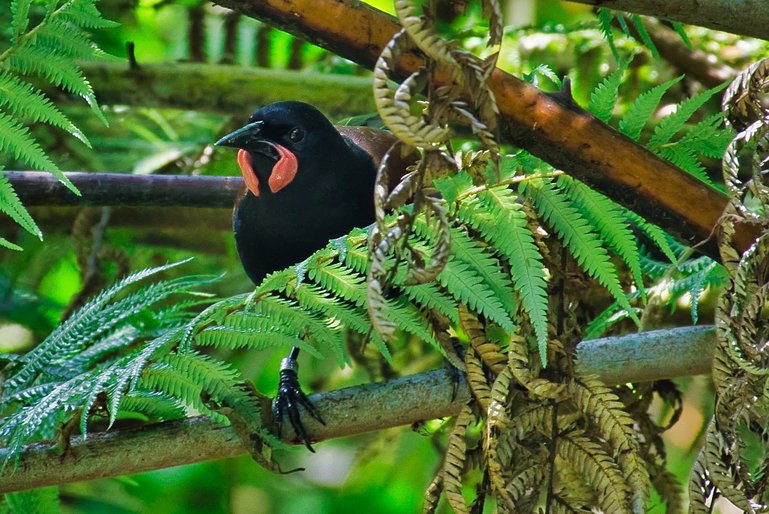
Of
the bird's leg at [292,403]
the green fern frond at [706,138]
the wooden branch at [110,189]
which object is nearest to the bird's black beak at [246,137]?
the wooden branch at [110,189]

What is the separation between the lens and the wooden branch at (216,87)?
345 cm

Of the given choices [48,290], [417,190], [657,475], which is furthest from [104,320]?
[48,290]

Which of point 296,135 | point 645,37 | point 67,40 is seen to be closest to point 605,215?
point 645,37

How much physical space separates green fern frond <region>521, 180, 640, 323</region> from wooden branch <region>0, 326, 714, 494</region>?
28 cm

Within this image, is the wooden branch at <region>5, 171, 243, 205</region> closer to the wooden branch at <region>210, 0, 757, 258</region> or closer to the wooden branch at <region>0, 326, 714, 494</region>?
the wooden branch at <region>0, 326, 714, 494</region>

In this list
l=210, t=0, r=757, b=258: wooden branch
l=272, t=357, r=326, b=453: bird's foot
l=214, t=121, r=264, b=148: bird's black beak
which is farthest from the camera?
l=214, t=121, r=264, b=148: bird's black beak

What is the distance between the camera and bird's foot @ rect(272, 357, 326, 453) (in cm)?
205

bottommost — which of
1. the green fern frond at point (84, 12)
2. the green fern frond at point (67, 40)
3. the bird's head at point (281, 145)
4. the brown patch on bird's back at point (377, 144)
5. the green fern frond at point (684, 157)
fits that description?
the brown patch on bird's back at point (377, 144)

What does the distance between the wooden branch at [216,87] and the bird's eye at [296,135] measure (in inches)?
33.4

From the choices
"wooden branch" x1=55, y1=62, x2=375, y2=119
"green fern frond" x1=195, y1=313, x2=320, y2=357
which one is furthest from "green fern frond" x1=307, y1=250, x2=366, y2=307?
"wooden branch" x1=55, y1=62, x2=375, y2=119

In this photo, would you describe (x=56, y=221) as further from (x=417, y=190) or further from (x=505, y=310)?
(x=417, y=190)

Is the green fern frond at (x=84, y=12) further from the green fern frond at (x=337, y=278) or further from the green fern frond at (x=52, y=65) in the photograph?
the green fern frond at (x=337, y=278)

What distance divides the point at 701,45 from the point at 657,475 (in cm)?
172

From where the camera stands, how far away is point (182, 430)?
198 centimetres
